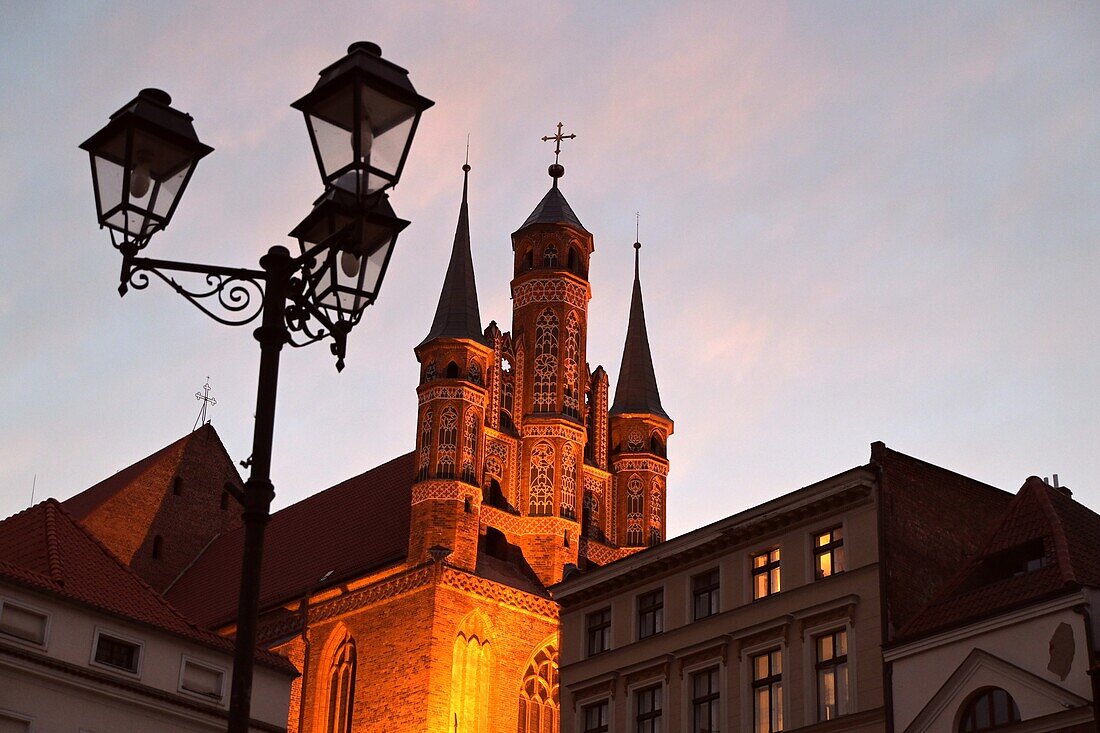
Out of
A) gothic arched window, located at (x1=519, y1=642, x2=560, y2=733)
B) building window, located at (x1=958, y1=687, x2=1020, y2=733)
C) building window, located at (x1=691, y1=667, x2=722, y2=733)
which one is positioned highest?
gothic arched window, located at (x1=519, y1=642, x2=560, y2=733)

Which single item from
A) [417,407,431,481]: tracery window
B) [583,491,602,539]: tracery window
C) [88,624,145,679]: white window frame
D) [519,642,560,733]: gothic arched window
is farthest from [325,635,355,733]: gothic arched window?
[88,624,145,679]: white window frame

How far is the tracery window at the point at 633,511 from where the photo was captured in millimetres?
54594

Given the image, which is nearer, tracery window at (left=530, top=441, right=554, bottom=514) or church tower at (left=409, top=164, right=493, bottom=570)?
church tower at (left=409, top=164, right=493, bottom=570)

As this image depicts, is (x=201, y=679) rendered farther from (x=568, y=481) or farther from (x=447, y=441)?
(x=568, y=481)

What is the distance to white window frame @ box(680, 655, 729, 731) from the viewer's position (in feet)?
112

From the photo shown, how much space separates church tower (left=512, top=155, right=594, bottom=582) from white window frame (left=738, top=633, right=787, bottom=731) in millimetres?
17583

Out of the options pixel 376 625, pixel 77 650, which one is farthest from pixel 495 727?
pixel 77 650

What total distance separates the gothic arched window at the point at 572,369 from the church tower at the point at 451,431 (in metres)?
2.76

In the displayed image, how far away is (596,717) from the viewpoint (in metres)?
37.2

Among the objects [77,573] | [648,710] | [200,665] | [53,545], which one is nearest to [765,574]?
[648,710]

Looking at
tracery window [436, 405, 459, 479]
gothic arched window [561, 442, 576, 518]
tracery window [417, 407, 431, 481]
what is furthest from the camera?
gothic arched window [561, 442, 576, 518]

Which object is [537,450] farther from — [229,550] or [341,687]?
[229,550]

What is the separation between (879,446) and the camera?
3356cm

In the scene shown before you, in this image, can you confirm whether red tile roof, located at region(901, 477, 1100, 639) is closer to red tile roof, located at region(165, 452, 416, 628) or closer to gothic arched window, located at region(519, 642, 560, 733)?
gothic arched window, located at region(519, 642, 560, 733)
